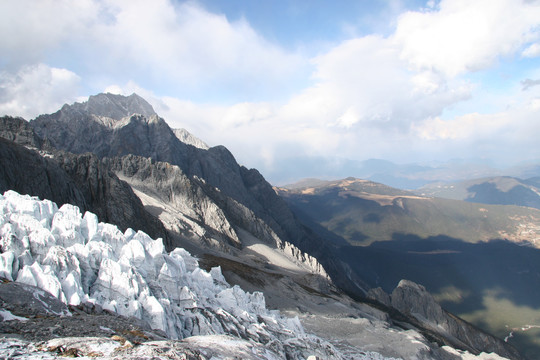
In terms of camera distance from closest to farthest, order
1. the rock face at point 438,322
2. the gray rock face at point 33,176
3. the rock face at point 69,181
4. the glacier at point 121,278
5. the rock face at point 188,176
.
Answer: the glacier at point 121,278
the gray rock face at point 33,176
the rock face at point 69,181
the rock face at point 438,322
the rock face at point 188,176

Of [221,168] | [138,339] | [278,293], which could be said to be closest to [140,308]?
[138,339]

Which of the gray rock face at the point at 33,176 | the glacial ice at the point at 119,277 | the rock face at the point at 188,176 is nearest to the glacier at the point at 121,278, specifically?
the glacial ice at the point at 119,277

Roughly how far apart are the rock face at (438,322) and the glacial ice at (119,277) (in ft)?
301

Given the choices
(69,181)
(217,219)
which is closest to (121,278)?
(69,181)

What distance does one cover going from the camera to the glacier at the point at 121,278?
19.6 metres

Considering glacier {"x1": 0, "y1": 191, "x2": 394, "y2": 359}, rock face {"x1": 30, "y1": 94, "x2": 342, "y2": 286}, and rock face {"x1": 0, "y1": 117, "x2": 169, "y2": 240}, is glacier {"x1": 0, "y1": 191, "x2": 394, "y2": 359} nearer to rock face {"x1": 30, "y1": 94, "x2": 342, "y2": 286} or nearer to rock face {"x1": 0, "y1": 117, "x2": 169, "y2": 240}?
rock face {"x1": 0, "y1": 117, "x2": 169, "y2": 240}

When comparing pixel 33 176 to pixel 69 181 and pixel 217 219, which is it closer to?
pixel 69 181

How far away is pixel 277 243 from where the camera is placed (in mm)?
124875

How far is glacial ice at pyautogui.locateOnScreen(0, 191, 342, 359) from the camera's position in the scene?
65.3ft

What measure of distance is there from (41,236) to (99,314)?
7.40 m

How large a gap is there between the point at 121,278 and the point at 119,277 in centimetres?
16

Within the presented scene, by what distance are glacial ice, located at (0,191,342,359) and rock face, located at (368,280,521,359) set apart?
9161 cm

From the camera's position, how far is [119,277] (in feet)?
70.8

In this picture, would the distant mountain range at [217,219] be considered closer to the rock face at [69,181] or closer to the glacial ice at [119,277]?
the rock face at [69,181]
